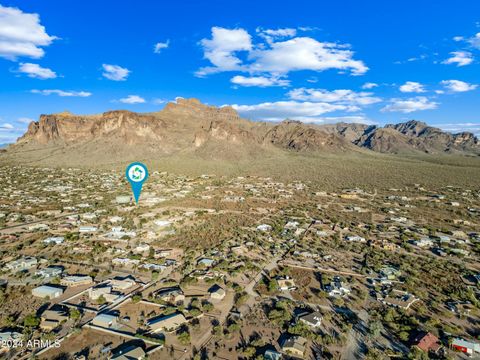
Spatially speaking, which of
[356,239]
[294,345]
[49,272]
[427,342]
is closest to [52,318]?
[49,272]

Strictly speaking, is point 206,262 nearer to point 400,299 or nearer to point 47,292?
point 47,292

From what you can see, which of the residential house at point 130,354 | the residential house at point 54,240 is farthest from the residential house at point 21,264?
the residential house at point 130,354

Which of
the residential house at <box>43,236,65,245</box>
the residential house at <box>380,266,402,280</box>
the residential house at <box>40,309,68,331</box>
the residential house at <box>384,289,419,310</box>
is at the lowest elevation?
the residential house at <box>384,289,419,310</box>

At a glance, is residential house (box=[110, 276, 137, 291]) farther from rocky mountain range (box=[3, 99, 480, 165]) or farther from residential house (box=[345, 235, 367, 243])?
rocky mountain range (box=[3, 99, 480, 165])

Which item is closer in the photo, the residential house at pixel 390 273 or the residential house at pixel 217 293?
the residential house at pixel 217 293

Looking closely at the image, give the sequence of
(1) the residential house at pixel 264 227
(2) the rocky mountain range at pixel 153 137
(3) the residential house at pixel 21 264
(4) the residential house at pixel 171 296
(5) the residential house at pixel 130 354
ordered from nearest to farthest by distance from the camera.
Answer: (5) the residential house at pixel 130 354 < (4) the residential house at pixel 171 296 < (3) the residential house at pixel 21 264 < (1) the residential house at pixel 264 227 < (2) the rocky mountain range at pixel 153 137

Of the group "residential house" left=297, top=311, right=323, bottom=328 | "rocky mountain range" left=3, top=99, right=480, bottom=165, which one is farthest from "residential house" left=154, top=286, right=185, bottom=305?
"rocky mountain range" left=3, top=99, right=480, bottom=165

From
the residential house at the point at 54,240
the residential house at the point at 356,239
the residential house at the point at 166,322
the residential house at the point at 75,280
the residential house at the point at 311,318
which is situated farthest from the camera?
the residential house at the point at 356,239

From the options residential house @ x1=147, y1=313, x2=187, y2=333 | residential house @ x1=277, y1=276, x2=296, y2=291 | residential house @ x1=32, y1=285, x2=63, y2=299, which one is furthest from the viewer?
residential house @ x1=277, y1=276, x2=296, y2=291

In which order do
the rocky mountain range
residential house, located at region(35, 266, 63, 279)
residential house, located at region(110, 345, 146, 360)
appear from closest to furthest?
residential house, located at region(110, 345, 146, 360) → residential house, located at region(35, 266, 63, 279) → the rocky mountain range

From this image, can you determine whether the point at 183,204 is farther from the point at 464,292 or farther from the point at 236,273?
the point at 464,292

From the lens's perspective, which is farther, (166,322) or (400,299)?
(400,299)

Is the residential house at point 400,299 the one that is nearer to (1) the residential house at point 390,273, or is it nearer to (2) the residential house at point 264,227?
(1) the residential house at point 390,273

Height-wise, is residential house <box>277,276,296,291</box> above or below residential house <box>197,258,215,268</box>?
below
